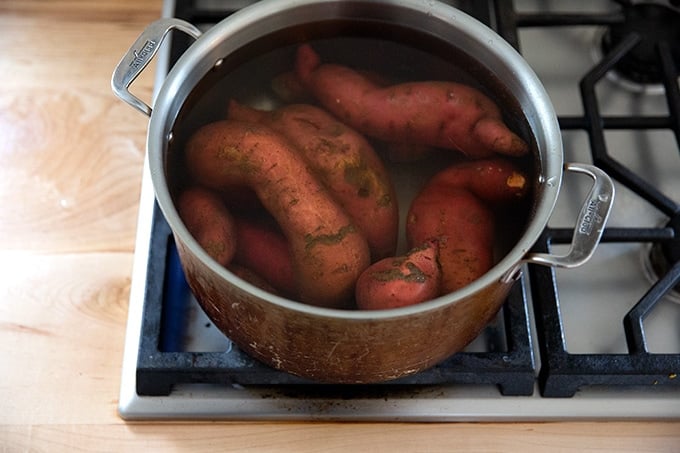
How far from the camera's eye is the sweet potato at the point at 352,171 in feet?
1.84

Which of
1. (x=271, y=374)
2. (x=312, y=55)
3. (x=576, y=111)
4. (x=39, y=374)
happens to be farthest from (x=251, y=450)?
(x=576, y=111)

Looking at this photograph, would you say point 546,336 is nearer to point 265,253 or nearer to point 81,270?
point 265,253

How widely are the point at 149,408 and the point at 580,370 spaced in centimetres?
31

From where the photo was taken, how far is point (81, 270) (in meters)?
0.66

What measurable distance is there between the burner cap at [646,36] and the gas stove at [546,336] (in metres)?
0.02

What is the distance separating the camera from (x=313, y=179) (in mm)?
558

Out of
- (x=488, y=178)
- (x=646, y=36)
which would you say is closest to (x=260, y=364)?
(x=488, y=178)

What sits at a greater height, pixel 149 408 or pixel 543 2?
pixel 543 2

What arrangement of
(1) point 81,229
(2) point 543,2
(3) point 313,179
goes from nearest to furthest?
(3) point 313,179 → (1) point 81,229 → (2) point 543,2

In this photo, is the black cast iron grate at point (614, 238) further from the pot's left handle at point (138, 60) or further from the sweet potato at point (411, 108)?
the pot's left handle at point (138, 60)

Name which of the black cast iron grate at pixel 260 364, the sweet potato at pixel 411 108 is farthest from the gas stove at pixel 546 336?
the sweet potato at pixel 411 108

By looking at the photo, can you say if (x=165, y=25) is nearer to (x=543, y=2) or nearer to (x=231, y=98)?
(x=231, y=98)

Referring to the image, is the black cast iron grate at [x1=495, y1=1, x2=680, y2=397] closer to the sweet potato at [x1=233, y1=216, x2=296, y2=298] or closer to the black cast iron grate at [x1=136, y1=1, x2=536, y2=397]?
the black cast iron grate at [x1=136, y1=1, x2=536, y2=397]

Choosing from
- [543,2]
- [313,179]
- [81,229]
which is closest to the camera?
[313,179]
